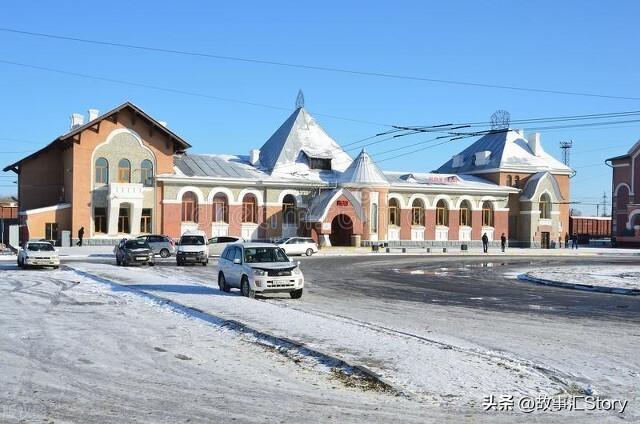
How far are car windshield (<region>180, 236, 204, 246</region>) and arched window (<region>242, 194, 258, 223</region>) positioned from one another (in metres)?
20.5

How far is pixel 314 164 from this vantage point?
6219 centimetres

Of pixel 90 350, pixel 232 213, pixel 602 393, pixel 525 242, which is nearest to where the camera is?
pixel 602 393

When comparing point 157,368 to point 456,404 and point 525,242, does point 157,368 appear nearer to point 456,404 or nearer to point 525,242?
point 456,404

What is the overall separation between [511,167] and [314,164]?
21.5 metres

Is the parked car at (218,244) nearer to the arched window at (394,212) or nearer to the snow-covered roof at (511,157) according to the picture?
the arched window at (394,212)

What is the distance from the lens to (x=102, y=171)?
51.3 metres

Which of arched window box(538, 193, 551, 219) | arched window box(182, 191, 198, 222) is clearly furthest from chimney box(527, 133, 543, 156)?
arched window box(182, 191, 198, 222)

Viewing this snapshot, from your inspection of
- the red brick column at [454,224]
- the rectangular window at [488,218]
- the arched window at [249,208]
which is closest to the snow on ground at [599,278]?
the arched window at [249,208]

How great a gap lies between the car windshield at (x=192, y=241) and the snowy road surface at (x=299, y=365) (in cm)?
1722

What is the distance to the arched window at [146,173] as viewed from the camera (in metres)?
52.3

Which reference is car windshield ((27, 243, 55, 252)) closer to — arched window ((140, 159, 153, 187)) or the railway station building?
the railway station building

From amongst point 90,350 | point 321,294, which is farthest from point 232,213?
point 90,350

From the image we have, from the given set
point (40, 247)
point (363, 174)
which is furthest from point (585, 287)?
point (363, 174)

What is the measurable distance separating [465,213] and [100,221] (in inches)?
1373
